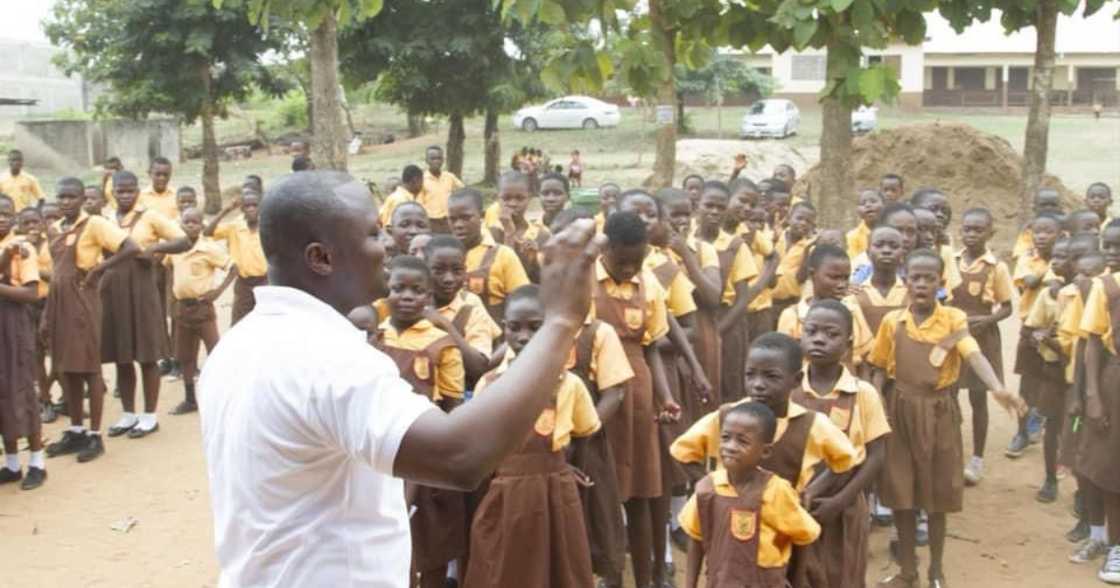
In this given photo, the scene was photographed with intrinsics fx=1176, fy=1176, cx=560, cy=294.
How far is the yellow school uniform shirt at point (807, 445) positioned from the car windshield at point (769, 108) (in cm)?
2723

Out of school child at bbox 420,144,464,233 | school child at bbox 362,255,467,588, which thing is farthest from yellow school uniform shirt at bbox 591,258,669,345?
school child at bbox 420,144,464,233

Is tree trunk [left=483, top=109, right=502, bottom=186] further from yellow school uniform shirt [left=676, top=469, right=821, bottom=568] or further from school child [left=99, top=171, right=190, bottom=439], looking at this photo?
yellow school uniform shirt [left=676, top=469, right=821, bottom=568]

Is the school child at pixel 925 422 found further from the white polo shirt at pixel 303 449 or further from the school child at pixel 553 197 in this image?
the white polo shirt at pixel 303 449

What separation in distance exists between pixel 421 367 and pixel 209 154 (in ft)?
54.5

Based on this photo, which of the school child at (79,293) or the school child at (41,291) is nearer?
the school child at (79,293)

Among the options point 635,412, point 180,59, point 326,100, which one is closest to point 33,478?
point 635,412

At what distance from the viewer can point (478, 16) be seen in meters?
19.5

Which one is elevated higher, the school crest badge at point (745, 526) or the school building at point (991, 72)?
the school building at point (991, 72)

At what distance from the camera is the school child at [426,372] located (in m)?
4.41

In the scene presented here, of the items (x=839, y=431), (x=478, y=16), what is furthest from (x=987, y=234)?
(x=478, y=16)

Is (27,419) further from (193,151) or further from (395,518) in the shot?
(193,151)

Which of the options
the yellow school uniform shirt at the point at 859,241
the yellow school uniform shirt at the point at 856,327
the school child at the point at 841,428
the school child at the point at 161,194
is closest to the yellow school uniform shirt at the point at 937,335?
the yellow school uniform shirt at the point at 856,327

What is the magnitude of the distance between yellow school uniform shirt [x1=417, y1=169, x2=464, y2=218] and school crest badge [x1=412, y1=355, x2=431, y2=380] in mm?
5910

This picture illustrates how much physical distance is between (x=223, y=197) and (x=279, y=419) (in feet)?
67.1
